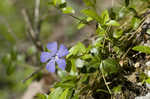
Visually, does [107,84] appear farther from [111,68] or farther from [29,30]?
[29,30]

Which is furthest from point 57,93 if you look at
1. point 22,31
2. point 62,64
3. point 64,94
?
point 22,31

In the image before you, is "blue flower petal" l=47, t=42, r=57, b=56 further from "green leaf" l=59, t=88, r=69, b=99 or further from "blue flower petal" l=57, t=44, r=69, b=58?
"green leaf" l=59, t=88, r=69, b=99

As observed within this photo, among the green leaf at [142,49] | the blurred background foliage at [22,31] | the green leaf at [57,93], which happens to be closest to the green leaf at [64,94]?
the green leaf at [57,93]

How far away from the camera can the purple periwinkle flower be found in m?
1.39

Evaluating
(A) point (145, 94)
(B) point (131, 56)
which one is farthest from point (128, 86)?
(B) point (131, 56)

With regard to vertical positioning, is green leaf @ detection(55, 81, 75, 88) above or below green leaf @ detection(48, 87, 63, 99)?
above

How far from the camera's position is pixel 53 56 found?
1543mm

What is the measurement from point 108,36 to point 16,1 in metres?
5.01

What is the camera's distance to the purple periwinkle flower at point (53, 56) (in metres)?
1.39

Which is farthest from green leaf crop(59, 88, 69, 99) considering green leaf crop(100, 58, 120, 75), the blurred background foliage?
the blurred background foliage

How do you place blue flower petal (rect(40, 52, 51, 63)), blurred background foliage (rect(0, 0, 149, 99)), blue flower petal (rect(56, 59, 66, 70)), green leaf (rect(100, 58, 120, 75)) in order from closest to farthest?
green leaf (rect(100, 58, 120, 75)) < blue flower petal (rect(56, 59, 66, 70)) < blue flower petal (rect(40, 52, 51, 63)) < blurred background foliage (rect(0, 0, 149, 99))

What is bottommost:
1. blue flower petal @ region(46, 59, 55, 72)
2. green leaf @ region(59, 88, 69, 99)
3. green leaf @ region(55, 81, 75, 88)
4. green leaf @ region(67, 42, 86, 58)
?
green leaf @ region(59, 88, 69, 99)

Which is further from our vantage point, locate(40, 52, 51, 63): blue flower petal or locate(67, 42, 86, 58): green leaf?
locate(40, 52, 51, 63): blue flower petal

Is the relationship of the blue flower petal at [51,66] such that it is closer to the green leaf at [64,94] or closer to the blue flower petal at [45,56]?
the blue flower petal at [45,56]
